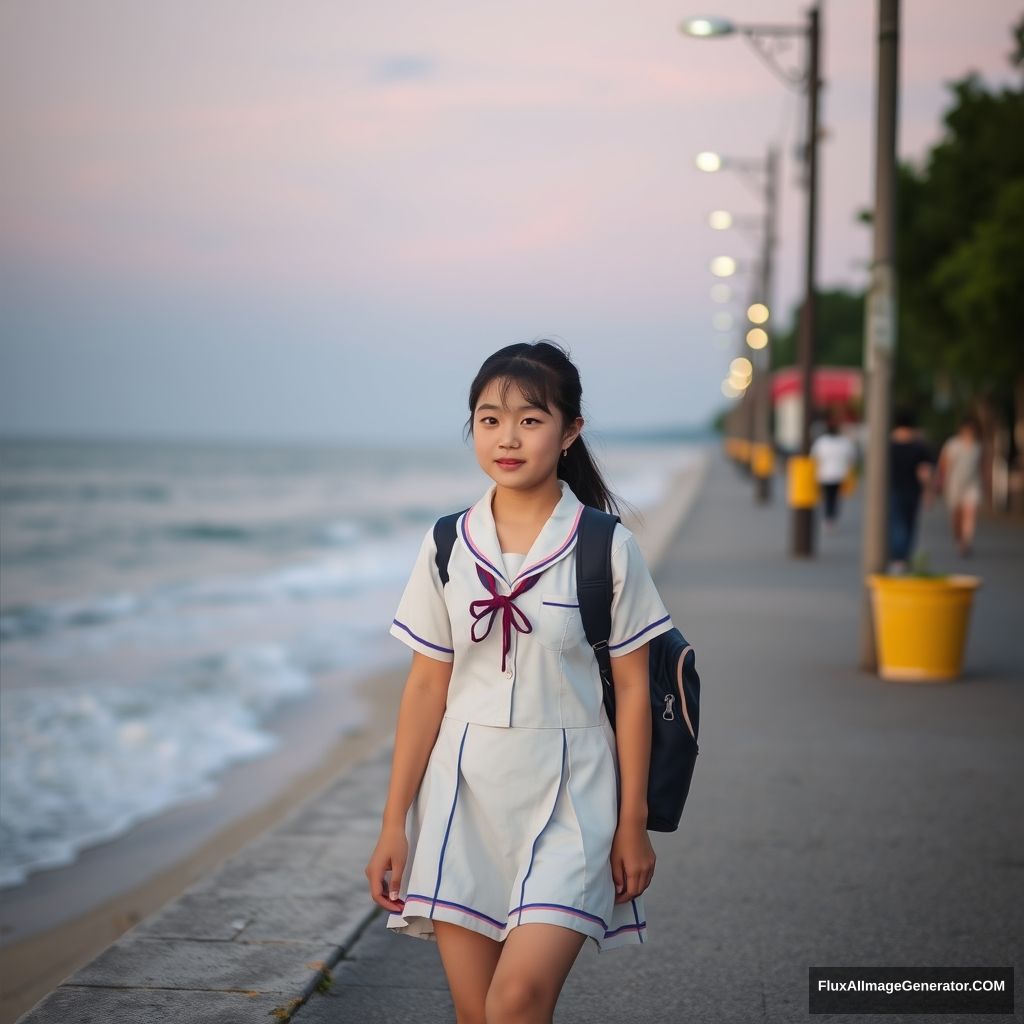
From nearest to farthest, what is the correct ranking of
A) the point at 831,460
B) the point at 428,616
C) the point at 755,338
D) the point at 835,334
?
1. the point at 428,616
2. the point at 831,460
3. the point at 755,338
4. the point at 835,334

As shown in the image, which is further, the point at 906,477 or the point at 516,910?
the point at 906,477

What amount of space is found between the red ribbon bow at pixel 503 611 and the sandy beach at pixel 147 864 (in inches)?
69.8

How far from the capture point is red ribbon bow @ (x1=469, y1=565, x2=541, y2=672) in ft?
8.98

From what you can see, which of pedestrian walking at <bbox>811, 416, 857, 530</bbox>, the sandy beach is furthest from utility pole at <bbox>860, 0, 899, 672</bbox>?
pedestrian walking at <bbox>811, 416, 857, 530</bbox>

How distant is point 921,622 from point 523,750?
290 inches

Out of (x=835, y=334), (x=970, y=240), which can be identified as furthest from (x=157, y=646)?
(x=835, y=334)

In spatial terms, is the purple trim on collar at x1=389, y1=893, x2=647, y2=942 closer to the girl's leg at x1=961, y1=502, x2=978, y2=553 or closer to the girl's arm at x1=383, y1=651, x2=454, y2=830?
the girl's arm at x1=383, y1=651, x2=454, y2=830

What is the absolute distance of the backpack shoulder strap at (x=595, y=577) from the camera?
277 cm

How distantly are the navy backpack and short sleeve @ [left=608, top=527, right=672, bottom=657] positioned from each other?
0.05 feet

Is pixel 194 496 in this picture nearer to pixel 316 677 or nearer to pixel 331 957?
pixel 316 677

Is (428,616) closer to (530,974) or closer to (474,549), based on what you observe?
(474,549)

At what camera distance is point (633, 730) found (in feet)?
9.16

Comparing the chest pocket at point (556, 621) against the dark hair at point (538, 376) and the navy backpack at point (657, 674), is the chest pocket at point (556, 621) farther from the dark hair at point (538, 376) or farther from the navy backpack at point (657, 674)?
the dark hair at point (538, 376)

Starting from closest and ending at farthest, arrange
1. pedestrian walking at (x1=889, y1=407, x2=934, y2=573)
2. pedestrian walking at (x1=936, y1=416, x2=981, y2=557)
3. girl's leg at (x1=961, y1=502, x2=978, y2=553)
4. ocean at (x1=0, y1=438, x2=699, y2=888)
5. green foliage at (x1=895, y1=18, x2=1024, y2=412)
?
ocean at (x1=0, y1=438, x2=699, y2=888), pedestrian walking at (x1=889, y1=407, x2=934, y2=573), pedestrian walking at (x1=936, y1=416, x2=981, y2=557), girl's leg at (x1=961, y1=502, x2=978, y2=553), green foliage at (x1=895, y1=18, x2=1024, y2=412)
